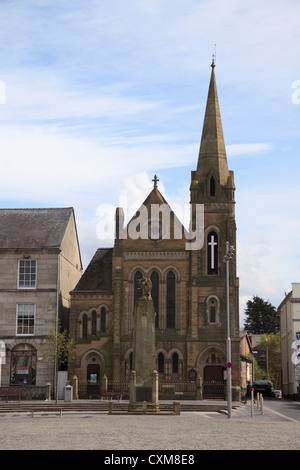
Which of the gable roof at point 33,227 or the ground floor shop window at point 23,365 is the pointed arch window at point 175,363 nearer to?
the ground floor shop window at point 23,365

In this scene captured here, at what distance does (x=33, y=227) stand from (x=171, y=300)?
13.6m

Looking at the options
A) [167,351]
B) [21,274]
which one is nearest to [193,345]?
[167,351]

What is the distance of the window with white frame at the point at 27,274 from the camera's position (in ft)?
198

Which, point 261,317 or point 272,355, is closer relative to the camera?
point 272,355

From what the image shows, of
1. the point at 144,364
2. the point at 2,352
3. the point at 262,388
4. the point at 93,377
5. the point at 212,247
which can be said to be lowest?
the point at 262,388

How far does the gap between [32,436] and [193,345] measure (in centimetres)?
3946

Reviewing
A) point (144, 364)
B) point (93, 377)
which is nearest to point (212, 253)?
point (93, 377)

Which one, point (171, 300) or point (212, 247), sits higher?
point (212, 247)

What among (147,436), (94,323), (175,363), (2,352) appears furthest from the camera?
(94,323)

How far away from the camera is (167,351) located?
61.8 metres

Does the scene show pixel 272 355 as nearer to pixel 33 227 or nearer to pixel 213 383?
pixel 213 383

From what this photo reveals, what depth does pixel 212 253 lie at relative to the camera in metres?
64.1
